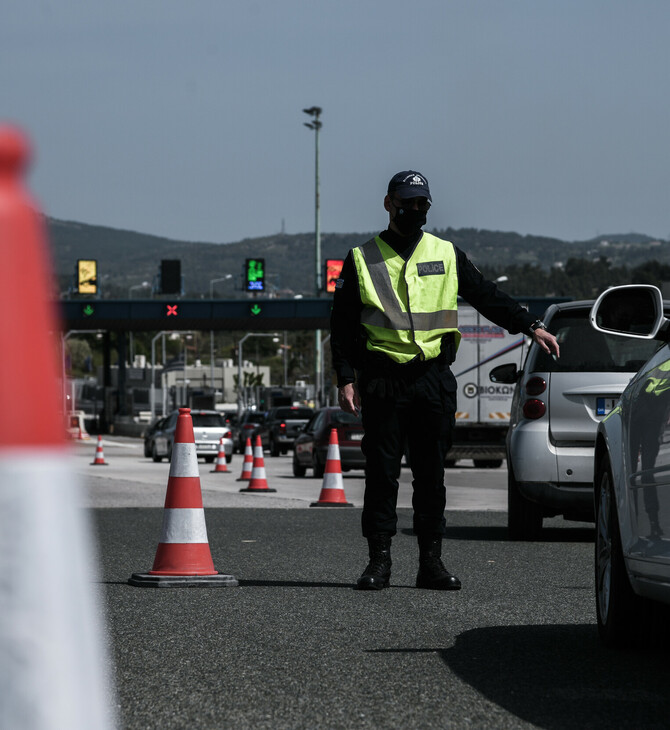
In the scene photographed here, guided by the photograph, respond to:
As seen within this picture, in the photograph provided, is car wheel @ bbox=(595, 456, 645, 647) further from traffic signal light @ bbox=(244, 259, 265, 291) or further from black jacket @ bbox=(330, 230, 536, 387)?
traffic signal light @ bbox=(244, 259, 265, 291)

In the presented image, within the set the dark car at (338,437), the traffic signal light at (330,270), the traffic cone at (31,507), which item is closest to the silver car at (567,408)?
the traffic cone at (31,507)

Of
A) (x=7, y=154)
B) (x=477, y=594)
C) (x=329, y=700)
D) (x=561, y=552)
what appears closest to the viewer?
(x=7, y=154)

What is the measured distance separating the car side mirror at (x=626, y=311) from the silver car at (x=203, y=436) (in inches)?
1309

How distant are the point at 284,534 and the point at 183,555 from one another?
386cm

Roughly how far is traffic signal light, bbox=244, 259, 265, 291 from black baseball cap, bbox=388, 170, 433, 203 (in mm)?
55045

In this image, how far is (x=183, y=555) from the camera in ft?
25.3

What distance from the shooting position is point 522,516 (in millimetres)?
10625

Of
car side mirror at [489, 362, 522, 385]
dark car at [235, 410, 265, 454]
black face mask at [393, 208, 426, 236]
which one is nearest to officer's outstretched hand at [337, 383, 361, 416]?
black face mask at [393, 208, 426, 236]

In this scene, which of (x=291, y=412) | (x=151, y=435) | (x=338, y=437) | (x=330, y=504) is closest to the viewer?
(x=330, y=504)

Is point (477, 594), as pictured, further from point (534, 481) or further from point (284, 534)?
point (284, 534)

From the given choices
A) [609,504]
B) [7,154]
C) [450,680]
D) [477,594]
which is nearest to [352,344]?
[477,594]

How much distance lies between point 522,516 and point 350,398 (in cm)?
352

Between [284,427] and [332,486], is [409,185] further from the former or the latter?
[284,427]

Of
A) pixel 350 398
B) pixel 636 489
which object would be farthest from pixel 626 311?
pixel 350 398
